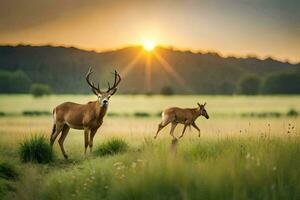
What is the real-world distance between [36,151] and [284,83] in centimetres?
7592

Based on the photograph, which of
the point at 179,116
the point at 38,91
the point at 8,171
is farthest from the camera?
the point at 38,91

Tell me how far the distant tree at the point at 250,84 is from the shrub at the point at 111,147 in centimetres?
7896

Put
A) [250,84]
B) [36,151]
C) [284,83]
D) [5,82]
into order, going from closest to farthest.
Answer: [36,151] → [284,83] → [5,82] → [250,84]

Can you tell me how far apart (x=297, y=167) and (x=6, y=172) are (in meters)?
6.77

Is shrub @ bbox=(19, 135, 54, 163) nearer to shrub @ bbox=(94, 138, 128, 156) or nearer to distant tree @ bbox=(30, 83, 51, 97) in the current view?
shrub @ bbox=(94, 138, 128, 156)

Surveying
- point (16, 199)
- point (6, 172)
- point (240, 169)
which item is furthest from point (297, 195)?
point (6, 172)

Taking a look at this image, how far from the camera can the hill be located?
104 meters

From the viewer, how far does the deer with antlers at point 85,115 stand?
684 inches

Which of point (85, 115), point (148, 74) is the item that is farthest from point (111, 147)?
point (148, 74)

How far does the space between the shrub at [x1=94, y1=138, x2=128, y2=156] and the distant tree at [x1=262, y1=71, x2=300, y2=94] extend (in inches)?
2863

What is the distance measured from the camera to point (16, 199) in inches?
433

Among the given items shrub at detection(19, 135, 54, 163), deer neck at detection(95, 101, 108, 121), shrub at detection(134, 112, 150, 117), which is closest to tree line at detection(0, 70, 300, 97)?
shrub at detection(134, 112, 150, 117)

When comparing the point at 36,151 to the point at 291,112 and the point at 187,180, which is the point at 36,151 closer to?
the point at 187,180

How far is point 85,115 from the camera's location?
1795 cm
